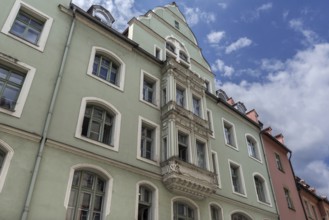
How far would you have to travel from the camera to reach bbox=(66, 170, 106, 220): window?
36.4ft

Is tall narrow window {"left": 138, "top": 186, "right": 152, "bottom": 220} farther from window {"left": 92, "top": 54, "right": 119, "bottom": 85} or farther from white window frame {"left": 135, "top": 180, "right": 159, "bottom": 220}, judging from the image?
window {"left": 92, "top": 54, "right": 119, "bottom": 85}

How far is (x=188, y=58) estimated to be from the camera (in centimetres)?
2384

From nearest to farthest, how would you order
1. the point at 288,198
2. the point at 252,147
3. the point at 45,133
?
1. the point at 45,133
2. the point at 252,147
3. the point at 288,198

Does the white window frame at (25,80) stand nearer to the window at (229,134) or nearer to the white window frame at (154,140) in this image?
the white window frame at (154,140)

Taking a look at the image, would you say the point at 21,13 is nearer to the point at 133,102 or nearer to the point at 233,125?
the point at 133,102

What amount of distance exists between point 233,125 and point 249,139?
263cm

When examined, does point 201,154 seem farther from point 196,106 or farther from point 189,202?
→ point 196,106

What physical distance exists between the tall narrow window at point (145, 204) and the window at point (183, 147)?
314 cm

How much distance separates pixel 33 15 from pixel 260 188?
1937cm

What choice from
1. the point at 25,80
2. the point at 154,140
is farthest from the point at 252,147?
the point at 25,80

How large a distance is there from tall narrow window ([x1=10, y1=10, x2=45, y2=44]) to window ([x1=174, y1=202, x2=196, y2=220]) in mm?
10667

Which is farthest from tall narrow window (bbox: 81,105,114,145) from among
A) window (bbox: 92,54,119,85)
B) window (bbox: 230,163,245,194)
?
window (bbox: 230,163,245,194)

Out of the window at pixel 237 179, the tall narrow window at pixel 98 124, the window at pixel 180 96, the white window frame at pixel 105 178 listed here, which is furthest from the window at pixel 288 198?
the white window frame at pixel 105 178

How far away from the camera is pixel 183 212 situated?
15023 millimetres
